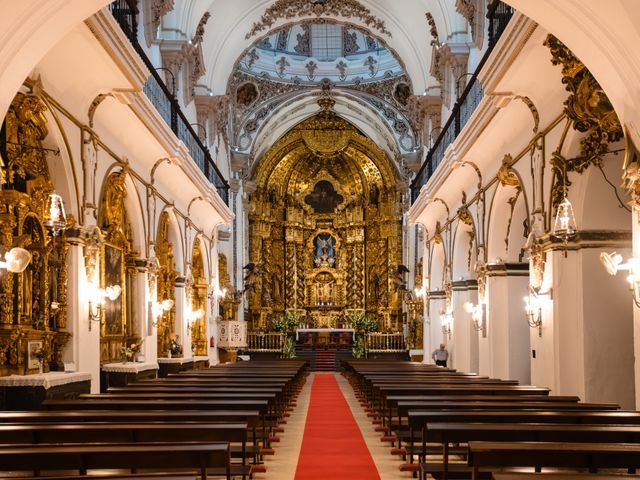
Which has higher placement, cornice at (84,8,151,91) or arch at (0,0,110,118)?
cornice at (84,8,151,91)

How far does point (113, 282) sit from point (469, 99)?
28.4 feet

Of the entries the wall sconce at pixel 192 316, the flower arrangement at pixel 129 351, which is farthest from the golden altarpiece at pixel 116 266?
the wall sconce at pixel 192 316

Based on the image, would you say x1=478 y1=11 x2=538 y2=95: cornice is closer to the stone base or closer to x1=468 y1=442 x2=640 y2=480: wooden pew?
x1=468 y1=442 x2=640 y2=480: wooden pew

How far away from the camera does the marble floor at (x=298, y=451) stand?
8500mm

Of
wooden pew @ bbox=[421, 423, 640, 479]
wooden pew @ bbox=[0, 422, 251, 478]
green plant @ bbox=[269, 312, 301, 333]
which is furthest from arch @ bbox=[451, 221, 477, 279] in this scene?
wooden pew @ bbox=[0, 422, 251, 478]

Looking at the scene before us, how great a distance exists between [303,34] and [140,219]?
785 inches

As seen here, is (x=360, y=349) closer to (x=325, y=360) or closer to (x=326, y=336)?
(x=325, y=360)

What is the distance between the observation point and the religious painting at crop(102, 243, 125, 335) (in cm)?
1471

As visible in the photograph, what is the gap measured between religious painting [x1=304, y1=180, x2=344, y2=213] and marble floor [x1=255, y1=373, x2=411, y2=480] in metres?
24.5

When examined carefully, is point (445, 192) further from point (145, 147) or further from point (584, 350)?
point (584, 350)

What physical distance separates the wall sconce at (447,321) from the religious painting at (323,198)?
17110mm

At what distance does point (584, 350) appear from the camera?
1155 cm

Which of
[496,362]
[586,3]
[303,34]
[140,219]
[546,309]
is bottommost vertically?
[496,362]

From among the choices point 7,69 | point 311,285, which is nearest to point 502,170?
point 7,69
